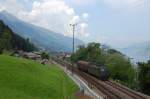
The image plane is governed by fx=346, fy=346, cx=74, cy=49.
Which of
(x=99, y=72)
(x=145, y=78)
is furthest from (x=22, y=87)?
(x=145, y=78)

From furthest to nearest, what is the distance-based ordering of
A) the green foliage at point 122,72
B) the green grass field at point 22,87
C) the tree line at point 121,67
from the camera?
the green foliage at point 122,72, the tree line at point 121,67, the green grass field at point 22,87

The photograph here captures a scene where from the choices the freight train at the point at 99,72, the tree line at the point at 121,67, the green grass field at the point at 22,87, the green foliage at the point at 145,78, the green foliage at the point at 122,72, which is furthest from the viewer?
the green foliage at the point at 122,72

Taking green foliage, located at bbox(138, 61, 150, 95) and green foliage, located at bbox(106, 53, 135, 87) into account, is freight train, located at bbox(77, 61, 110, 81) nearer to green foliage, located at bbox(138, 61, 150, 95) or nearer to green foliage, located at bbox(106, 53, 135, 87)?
green foliage, located at bbox(138, 61, 150, 95)

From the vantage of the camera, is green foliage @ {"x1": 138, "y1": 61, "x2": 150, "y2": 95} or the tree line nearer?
green foliage @ {"x1": 138, "y1": 61, "x2": 150, "y2": 95}

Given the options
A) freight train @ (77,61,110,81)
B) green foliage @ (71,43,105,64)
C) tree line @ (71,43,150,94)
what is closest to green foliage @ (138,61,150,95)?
tree line @ (71,43,150,94)

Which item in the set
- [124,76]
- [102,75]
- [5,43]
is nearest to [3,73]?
[102,75]

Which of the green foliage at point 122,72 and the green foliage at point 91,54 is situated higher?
the green foliage at point 91,54

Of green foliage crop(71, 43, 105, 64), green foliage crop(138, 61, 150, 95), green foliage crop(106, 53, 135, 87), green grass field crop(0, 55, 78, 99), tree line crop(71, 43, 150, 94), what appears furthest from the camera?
green foliage crop(71, 43, 105, 64)

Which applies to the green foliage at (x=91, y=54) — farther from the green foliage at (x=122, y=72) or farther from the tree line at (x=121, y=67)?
the green foliage at (x=122, y=72)

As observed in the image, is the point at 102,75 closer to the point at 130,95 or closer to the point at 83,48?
the point at 130,95

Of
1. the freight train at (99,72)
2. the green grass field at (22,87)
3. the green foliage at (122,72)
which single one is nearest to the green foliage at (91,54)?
the green foliage at (122,72)

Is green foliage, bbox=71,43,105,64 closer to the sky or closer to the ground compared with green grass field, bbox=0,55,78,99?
closer to the sky

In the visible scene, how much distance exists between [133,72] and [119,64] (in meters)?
5.60

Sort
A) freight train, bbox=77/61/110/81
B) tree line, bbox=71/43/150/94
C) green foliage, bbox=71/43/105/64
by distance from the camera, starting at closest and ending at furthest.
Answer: freight train, bbox=77/61/110/81 → tree line, bbox=71/43/150/94 → green foliage, bbox=71/43/105/64
